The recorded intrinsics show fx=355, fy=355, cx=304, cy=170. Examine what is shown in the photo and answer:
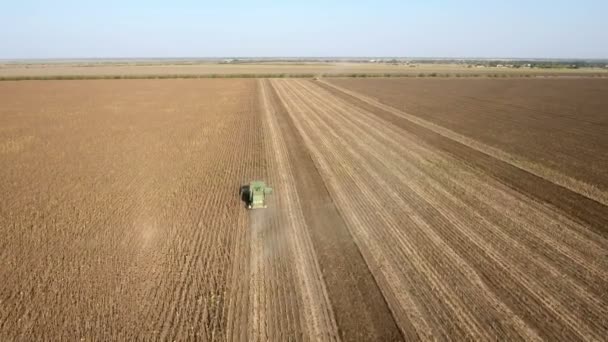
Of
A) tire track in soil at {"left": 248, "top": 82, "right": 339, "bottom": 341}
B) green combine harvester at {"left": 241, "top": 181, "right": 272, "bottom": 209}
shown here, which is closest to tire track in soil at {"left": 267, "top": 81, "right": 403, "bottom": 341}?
tire track in soil at {"left": 248, "top": 82, "right": 339, "bottom": 341}

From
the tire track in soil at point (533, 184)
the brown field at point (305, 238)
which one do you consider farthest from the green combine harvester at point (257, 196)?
the tire track in soil at point (533, 184)

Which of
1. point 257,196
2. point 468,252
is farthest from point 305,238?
point 468,252

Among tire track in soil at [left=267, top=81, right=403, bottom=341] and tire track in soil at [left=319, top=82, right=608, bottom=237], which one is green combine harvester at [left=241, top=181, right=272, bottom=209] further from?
tire track in soil at [left=319, top=82, right=608, bottom=237]

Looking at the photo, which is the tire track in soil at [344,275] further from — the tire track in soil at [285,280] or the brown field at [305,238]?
the tire track in soil at [285,280]

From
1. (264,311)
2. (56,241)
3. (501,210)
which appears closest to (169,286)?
(264,311)

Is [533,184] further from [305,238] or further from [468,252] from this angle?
[305,238]

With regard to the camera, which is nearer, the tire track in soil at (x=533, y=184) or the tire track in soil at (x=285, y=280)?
the tire track in soil at (x=285, y=280)
